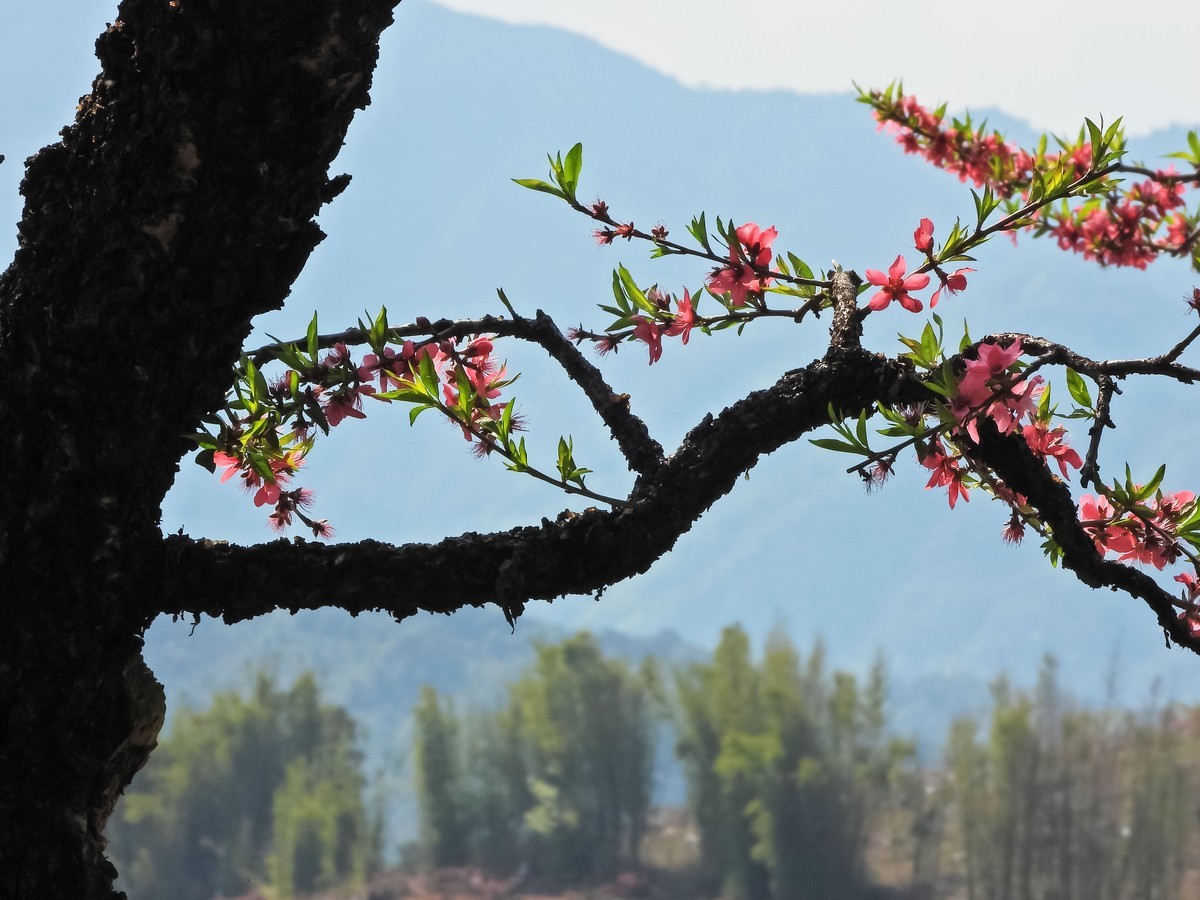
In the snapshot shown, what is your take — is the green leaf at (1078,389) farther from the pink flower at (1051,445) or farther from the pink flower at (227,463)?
the pink flower at (227,463)

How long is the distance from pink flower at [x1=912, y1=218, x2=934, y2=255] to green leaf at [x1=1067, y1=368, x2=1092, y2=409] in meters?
0.14

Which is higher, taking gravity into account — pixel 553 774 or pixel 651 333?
pixel 553 774

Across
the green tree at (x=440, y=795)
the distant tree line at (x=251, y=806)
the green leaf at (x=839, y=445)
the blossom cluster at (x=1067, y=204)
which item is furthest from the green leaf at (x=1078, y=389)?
the distant tree line at (x=251, y=806)

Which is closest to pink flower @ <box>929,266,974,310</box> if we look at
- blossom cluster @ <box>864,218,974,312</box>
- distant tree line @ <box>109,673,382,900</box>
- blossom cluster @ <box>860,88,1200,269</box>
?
blossom cluster @ <box>864,218,974,312</box>

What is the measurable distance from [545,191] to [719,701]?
6.60m

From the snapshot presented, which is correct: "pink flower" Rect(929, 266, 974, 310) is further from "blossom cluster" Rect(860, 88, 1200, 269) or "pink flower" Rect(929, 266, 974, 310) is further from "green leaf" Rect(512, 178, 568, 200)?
"blossom cluster" Rect(860, 88, 1200, 269)

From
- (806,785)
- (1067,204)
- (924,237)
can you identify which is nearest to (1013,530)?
(924,237)

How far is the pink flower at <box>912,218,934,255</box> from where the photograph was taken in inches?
34.7

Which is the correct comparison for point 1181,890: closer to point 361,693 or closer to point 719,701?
point 719,701

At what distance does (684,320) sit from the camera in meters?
0.92

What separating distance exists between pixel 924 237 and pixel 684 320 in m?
0.19

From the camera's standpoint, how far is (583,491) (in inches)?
30.4

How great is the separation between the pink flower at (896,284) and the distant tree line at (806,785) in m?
6.02

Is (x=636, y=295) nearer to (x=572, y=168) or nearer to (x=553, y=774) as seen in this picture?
(x=572, y=168)
